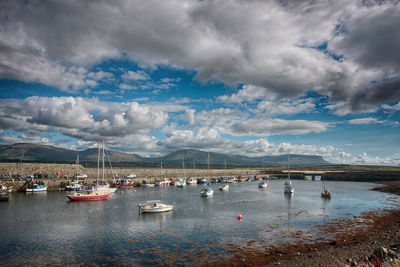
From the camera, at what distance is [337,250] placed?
21359mm

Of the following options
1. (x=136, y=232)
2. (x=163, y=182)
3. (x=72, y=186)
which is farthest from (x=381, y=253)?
(x=163, y=182)

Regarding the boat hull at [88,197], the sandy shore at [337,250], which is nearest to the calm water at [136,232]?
the sandy shore at [337,250]

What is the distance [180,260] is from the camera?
19.9 metres

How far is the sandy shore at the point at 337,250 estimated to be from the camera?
1823cm

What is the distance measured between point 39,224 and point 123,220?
1046 centimetres

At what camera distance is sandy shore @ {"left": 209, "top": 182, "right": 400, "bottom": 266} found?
1823 centimetres

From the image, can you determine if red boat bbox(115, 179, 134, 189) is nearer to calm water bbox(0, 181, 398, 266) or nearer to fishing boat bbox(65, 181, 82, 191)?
fishing boat bbox(65, 181, 82, 191)

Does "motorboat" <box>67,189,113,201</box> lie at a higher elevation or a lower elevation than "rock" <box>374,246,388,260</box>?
lower

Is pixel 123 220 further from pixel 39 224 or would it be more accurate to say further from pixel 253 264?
pixel 253 264

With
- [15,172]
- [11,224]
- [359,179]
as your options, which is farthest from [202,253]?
[359,179]

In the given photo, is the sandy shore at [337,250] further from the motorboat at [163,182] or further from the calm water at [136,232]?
the motorboat at [163,182]

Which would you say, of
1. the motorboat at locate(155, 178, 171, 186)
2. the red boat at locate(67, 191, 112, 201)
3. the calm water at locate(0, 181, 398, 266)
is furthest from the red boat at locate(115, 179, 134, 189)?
the calm water at locate(0, 181, 398, 266)

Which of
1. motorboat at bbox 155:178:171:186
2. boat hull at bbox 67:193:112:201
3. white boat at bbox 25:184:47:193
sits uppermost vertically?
white boat at bbox 25:184:47:193

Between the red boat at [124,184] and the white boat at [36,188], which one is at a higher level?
the white boat at [36,188]
